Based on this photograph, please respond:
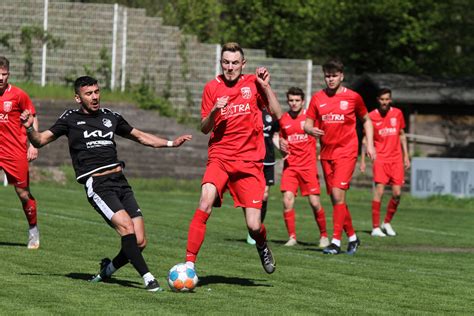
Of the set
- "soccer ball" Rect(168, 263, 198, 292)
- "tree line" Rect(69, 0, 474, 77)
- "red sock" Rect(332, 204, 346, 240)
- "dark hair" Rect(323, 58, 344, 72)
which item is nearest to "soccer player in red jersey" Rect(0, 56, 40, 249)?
"dark hair" Rect(323, 58, 344, 72)

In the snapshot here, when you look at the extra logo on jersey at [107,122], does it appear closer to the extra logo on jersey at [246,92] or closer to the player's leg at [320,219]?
the extra logo on jersey at [246,92]

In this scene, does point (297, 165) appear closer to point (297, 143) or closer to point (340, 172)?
point (297, 143)

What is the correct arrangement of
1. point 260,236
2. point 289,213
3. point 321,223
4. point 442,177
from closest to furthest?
point 260,236, point 321,223, point 289,213, point 442,177

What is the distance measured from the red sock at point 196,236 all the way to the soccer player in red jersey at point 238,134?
111mm

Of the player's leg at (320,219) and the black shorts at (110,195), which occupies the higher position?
the black shorts at (110,195)

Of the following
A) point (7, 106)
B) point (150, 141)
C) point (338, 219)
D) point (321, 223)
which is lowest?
point (321, 223)

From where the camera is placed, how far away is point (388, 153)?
2283 cm

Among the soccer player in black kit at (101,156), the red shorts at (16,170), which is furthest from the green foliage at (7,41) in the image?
the soccer player in black kit at (101,156)

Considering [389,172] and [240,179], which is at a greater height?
[240,179]

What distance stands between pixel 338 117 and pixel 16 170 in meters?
4.35

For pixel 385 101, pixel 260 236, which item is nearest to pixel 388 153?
pixel 385 101

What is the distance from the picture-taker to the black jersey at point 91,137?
42.2ft

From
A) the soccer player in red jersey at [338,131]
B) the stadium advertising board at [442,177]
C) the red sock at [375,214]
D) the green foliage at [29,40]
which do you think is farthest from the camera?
the green foliage at [29,40]

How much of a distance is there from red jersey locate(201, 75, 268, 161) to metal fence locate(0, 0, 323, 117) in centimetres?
3118
